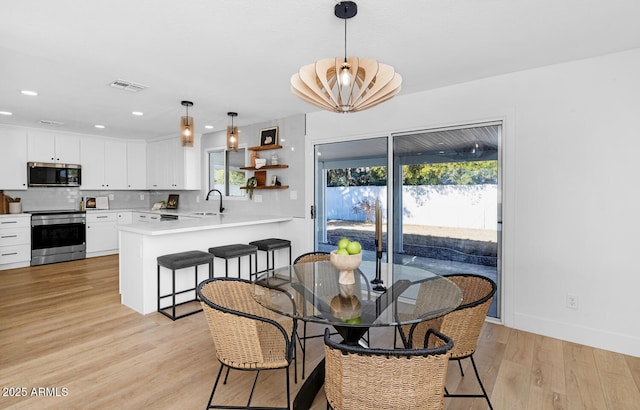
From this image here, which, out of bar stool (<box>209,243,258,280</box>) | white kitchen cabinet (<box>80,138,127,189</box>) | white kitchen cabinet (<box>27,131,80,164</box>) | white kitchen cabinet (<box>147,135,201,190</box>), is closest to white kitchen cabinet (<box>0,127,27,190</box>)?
white kitchen cabinet (<box>27,131,80,164</box>)

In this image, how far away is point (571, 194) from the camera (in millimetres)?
2844

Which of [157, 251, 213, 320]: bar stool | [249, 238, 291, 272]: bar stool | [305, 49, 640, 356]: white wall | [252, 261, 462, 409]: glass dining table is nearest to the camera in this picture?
[252, 261, 462, 409]: glass dining table

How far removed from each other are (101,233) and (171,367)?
201 inches

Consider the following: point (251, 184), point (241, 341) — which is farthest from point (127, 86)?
point (241, 341)

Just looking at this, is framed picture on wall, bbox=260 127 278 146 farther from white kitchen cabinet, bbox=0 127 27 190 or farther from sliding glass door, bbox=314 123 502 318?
white kitchen cabinet, bbox=0 127 27 190

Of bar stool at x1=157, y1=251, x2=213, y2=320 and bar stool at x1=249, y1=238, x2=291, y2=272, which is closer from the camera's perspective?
bar stool at x1=157, y1=251, x2=213, y2=320

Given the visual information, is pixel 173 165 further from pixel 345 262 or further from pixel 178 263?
pixel 345 262

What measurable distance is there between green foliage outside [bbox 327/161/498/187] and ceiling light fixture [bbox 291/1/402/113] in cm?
176

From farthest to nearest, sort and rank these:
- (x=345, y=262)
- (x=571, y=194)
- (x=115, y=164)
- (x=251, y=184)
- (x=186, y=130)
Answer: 1. (x=115, y=164)
2. (x=251, y=184)
3. (x=186, y=130)
4. (x=571, y=194)
5. (x=345, y=262)

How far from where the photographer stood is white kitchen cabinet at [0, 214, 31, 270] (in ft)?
17.1

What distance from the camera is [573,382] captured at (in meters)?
2.23

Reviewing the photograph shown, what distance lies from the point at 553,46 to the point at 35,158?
7449 millimetres

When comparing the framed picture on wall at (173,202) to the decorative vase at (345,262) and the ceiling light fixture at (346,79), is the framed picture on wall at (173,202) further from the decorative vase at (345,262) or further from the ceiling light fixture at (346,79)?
the decorative vase at (345,262)

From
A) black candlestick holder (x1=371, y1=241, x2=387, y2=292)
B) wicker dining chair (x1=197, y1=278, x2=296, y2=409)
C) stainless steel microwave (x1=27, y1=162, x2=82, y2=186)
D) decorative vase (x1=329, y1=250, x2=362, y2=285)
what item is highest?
stainless steel microwave (x1=27, y1=162, x2=82, y2=186)
